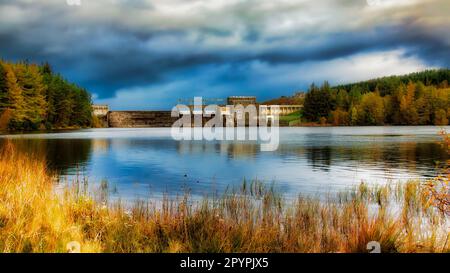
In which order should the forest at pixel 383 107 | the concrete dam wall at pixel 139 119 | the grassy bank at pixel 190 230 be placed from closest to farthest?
the grassy bank at pixel 190 230 < the forest at pixel 383 107 < the concrete dam wall at pixel 139 119

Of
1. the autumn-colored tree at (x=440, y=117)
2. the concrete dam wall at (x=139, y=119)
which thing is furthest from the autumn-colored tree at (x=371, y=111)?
the concrete dam wall at (x=139, y=119)

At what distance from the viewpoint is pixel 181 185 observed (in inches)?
746

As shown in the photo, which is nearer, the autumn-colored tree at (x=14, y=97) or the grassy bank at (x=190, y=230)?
the grassy bank at (x=190, y=230)

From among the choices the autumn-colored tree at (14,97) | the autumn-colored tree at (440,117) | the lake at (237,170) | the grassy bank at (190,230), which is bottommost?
the lake at (237,170)

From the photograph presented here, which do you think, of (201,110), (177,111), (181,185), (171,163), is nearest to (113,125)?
(177,111)

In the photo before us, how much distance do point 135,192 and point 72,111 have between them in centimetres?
9736

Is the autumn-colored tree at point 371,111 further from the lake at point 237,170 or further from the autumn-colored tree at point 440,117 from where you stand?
the lake at point 237,170

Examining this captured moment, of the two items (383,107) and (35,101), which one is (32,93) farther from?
(383,107)

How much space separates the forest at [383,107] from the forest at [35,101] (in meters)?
80.6

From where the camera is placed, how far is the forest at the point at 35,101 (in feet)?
263

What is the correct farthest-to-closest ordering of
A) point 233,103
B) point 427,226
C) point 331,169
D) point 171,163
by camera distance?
point 233,103 → point 171,163 → point 331,169 → point 427,226

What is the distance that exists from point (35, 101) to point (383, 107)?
101 metres

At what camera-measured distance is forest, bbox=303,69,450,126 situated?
12494cm

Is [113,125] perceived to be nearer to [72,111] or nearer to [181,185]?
[72,111]
